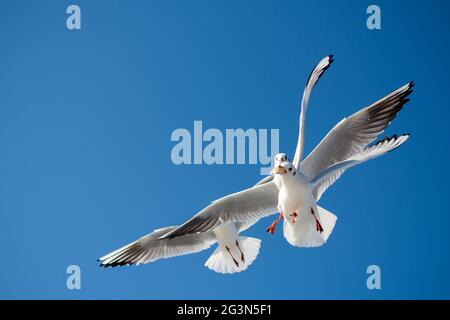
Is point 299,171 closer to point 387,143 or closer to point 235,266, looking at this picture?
point 387,143

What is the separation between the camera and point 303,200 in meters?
5.41

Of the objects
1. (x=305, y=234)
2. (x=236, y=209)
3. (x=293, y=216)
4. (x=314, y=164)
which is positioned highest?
(x=314, y=164)

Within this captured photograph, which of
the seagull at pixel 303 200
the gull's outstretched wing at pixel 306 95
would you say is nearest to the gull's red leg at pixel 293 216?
the seagull at pixel 303 200

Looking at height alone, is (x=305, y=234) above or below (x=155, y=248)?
below

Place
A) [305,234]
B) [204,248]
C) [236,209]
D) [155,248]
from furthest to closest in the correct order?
[204,248] < [155,248] < [236,209] < [305,234]

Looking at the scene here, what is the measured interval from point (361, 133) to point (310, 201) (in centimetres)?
82

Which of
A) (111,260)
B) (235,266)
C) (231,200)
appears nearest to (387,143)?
(231,200)

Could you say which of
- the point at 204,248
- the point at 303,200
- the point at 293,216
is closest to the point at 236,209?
the point at 293,216

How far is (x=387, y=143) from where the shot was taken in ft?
18.8

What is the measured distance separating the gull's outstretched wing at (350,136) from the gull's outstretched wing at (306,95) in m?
0.43

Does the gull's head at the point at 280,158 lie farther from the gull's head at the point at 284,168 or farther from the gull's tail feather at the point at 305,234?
the gull's tail feather at the point at 305,234

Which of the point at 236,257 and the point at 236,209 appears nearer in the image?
the point at 236,209

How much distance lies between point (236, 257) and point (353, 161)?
1818 millimetres

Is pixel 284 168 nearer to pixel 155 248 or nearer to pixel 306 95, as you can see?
pixel 306 95
